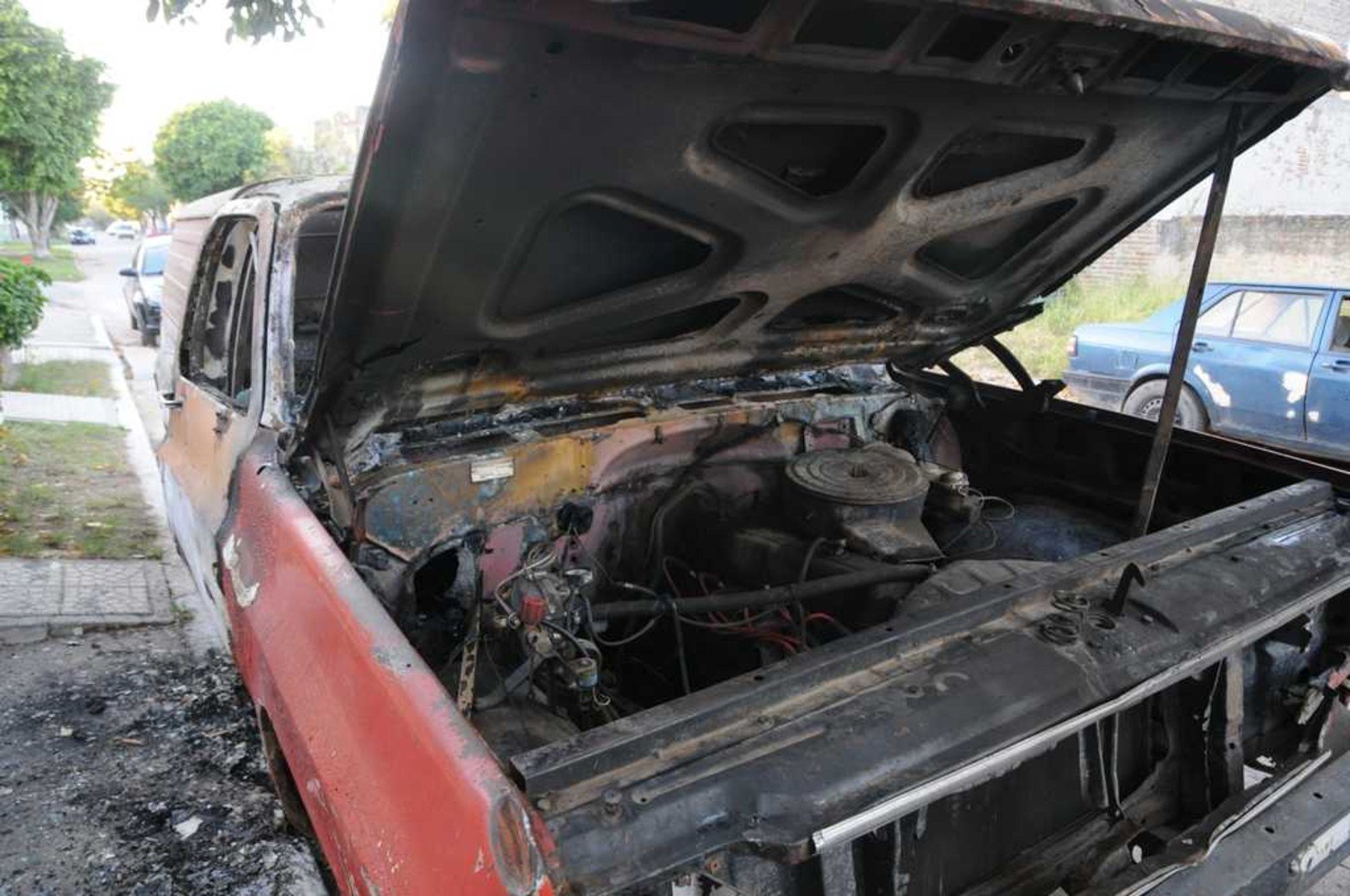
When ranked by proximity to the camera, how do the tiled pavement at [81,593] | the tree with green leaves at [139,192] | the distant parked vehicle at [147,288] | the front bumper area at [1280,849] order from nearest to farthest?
the front bumper area at [1280,849]
the tiled pavement at [81,593]
the distant parked vehicle at [147,288]
the tree with green leaves at [139,192]

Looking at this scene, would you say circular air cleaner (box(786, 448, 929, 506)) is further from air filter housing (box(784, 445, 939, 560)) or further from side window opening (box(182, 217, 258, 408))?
side window opening (box(182, 217, 258, 408))

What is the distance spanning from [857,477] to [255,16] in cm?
422

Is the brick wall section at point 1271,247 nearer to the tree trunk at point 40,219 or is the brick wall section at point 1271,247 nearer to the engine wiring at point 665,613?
the engine wiring at point 665,613

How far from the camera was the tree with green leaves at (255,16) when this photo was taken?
4488 millimetres

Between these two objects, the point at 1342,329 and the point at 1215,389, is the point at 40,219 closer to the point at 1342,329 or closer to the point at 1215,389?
the point at 1215,389

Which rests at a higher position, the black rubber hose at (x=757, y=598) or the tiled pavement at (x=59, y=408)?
the black rubber hose at (x=757, y=598)

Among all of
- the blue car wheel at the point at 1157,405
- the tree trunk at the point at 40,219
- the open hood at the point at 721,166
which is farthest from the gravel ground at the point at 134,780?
the tree trunk at the point at 40,219

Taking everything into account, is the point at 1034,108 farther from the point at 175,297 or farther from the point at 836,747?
the point at 175,297

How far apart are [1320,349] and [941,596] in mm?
6270

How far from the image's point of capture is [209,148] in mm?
26547

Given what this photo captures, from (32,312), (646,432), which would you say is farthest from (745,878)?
(32,312)

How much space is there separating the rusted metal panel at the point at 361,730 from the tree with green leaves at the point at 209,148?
2842 centimetres

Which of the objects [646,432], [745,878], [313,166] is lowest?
[745,878]

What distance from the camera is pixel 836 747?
1.35m
